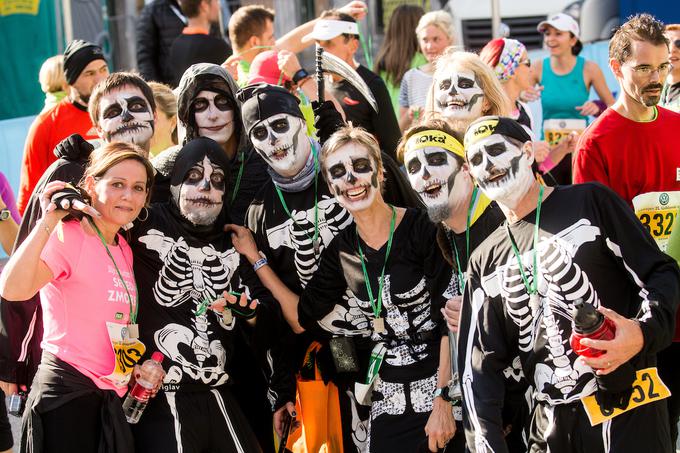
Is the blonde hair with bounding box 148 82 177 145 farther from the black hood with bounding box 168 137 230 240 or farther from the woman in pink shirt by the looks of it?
the woman in pink shirt

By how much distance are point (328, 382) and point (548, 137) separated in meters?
3.26

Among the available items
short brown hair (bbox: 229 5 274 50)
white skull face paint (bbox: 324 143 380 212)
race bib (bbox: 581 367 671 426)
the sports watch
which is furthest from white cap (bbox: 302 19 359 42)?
race bib (bbox: 581 367 671 426)

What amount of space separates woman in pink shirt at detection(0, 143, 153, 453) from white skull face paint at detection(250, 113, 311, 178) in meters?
0.70

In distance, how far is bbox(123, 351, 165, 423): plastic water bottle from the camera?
458 centimetres

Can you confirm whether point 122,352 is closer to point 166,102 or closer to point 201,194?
point 201,194

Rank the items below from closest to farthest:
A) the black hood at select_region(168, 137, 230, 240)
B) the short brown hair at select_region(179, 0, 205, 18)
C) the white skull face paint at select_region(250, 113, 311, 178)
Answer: the black hood at select_region(168, 137, 230, 240) → the white skull face paint at select_region(250, 113, 311, 178) → the short brown hair at select_region(179, 0, 205, 18)

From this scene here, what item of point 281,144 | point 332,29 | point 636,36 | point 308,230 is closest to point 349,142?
point 281,144

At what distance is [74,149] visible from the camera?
5.00 metres

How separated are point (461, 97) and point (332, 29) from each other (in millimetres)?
1777

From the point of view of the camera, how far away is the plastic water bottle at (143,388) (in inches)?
180

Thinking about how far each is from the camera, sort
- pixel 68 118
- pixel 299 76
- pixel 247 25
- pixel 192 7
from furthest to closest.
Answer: pixel 192 7 < pixel 247 25 < pixel 68 118 < pixel 299 76

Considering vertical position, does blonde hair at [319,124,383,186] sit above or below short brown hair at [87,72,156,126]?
below

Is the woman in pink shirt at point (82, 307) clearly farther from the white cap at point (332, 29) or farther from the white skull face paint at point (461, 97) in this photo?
the white cap at point (332, 29)

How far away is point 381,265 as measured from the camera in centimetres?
480
